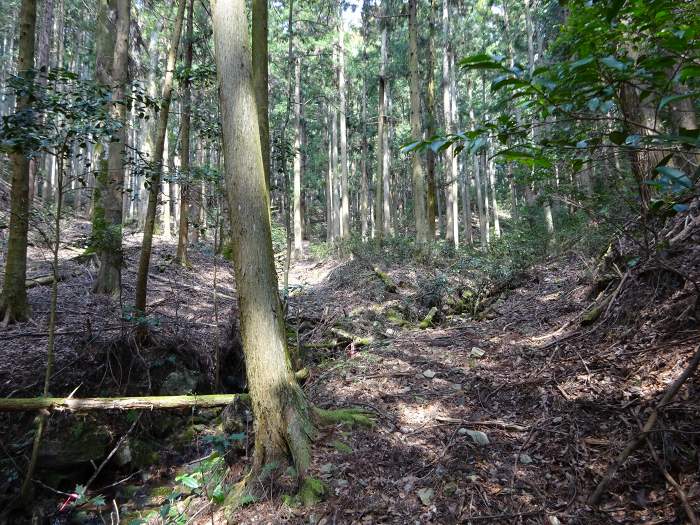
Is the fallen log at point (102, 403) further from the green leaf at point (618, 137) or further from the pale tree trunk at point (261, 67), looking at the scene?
the green leaf at point (618, 137)

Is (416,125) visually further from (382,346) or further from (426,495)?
(426,495)

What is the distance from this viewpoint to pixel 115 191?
757cm

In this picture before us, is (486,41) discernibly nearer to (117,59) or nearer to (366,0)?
(366,0)

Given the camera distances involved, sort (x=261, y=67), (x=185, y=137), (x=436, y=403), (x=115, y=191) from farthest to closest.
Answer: (x=185, y=137), (x=115, y=191), (x=261, y=67), (x=436, y=403)

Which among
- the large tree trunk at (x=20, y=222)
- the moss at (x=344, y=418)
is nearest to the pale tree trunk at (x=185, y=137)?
the large tree trunk at (x=20, y=222)

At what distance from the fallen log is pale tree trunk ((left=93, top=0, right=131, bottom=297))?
11.4 feet

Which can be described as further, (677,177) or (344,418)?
(344,418)

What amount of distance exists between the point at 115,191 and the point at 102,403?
4701 millimetres

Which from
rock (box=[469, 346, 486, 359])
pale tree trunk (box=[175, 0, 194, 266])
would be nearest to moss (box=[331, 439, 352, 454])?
rock (box=[469, 346, 486, 359])

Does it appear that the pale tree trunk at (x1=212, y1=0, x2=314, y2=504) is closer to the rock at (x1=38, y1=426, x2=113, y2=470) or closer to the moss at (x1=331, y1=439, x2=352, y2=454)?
the moss at (x1=331, y1=439, x2=352, y2=454)

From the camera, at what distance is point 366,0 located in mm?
16719

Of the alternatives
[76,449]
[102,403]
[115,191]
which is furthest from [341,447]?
[115,191]

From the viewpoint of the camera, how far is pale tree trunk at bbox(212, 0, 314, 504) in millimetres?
3514

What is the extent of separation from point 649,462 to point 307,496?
92.0 inches
